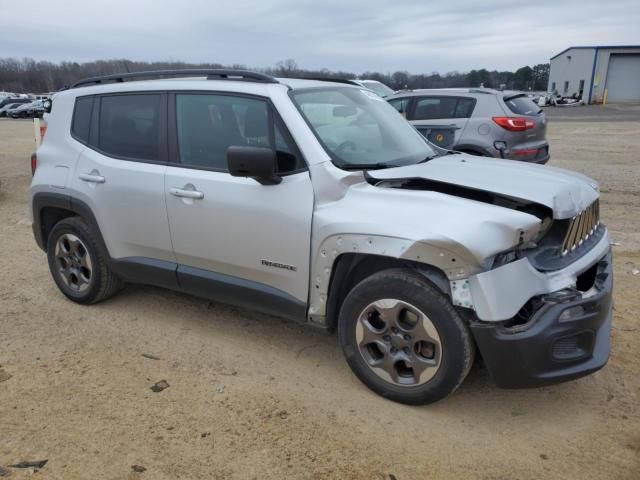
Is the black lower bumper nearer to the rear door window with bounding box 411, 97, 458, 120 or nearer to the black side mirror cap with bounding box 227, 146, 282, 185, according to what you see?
the black side mirror cap with bounding box 227, 146, 282, 185

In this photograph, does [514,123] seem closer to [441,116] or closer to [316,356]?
[441,116]

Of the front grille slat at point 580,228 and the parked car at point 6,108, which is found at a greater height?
the front grille slat at point 580,228

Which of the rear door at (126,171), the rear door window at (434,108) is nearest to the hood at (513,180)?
the rear door at (126,171)

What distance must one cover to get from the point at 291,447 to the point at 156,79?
119 inches

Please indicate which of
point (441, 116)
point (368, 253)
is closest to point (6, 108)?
point (441, 116)

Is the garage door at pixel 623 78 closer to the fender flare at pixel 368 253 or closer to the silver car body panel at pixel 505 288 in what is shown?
the silver car body panel at pixel 505 288

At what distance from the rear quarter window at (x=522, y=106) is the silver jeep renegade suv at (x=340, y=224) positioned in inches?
207

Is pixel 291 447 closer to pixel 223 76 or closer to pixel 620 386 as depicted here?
pixel 620 386

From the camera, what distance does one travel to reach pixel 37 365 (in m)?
3.82

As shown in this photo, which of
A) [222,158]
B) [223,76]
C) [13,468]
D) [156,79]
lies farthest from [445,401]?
[156,79]

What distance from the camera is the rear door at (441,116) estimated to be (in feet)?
29.8

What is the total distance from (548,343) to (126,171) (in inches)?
125

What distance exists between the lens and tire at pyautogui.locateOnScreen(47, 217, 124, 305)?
4535 millimetres

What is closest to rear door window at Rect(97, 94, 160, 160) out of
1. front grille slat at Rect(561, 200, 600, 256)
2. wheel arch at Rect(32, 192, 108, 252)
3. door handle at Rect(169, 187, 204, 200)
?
door handle at Rect(169, 187, 204, 200)
